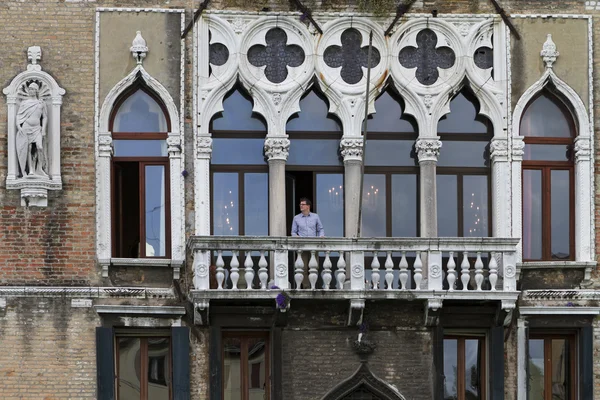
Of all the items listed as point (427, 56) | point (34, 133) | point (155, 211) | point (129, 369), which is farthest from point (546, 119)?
point (34, 133)

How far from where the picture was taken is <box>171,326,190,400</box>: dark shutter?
26547 mm

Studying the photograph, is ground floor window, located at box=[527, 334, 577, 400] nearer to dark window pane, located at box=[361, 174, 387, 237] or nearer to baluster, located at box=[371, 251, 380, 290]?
baluster, located at box=[371, 251, 380, 290]

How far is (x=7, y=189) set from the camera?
87.6 feet

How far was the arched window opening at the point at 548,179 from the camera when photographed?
27.4 meters

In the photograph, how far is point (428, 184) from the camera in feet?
89.1

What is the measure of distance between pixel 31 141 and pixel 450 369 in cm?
748

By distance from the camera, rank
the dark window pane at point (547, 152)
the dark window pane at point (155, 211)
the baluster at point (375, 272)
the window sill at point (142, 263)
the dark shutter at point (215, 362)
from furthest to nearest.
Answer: the dark window pane at point (547, 152), the dark window pane at point (155, 211), the window sill at point (142, 263), the dark shutter at point (215, 362), the baluster at point (375, 272)

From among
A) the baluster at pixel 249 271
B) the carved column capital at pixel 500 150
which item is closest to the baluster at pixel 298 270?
the baluster at pixel 249 271

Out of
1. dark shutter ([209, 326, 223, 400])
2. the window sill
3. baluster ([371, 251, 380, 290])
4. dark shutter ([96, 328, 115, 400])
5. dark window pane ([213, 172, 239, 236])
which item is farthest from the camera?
dark window pane ([213, 172, 239, 236])

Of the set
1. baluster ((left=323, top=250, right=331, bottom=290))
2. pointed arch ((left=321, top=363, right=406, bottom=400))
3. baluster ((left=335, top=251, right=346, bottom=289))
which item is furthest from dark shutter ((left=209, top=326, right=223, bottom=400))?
baluster ((left=335, top=251, right=346, bottom=289))

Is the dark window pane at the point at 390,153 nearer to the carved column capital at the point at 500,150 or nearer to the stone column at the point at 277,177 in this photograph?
the carved column capital at the point at 500,150

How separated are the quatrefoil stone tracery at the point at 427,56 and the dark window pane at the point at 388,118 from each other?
2.07 feet

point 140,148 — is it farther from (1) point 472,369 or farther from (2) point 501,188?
(1) point 472,369

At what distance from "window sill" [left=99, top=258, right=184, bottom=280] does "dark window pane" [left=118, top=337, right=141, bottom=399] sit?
3.77ft
